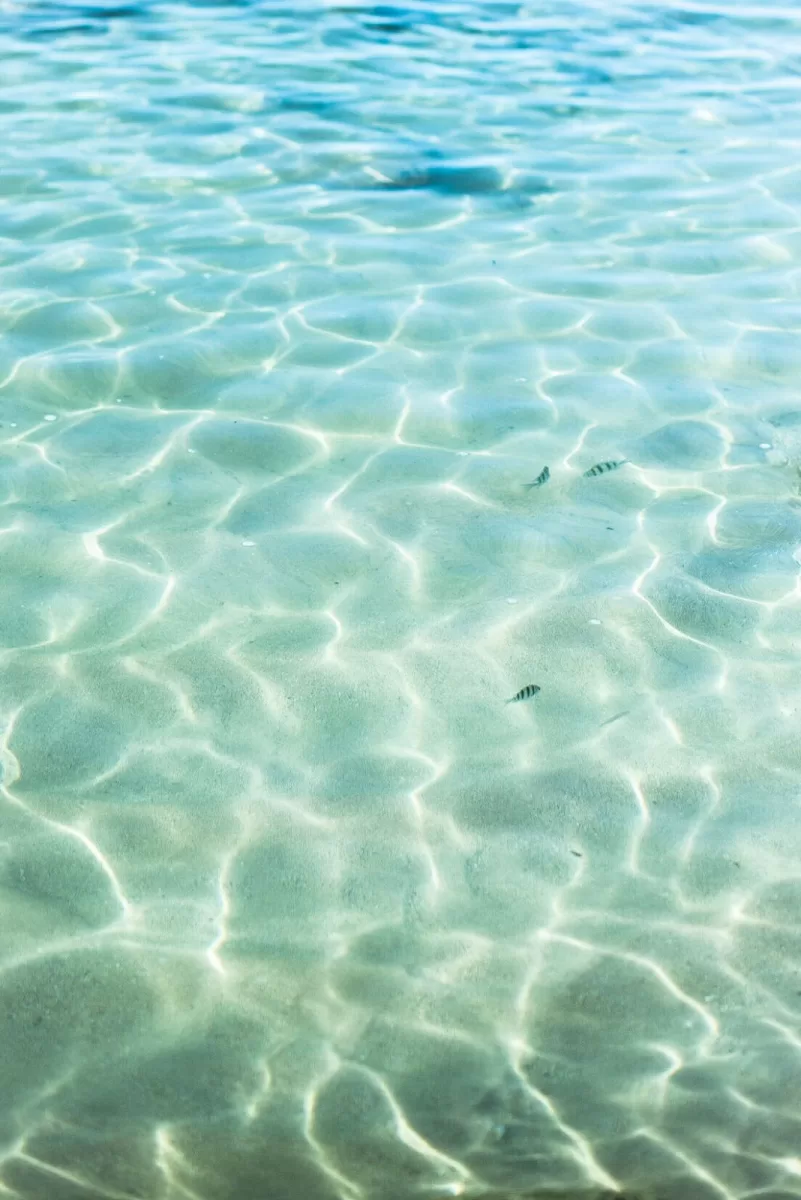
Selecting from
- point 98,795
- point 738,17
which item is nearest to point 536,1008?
point 98,795

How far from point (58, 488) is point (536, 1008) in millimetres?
2637

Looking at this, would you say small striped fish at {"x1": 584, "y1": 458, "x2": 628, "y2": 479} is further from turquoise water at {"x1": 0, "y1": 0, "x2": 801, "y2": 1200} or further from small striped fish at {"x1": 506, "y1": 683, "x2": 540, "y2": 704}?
small striped fish at {"x1": 506, "y1": 683, "x2": 540, "y2": 704}

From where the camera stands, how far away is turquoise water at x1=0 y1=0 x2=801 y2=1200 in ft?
8.35

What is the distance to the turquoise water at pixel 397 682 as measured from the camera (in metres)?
2.54

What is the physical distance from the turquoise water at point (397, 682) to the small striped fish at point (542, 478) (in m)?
0.04

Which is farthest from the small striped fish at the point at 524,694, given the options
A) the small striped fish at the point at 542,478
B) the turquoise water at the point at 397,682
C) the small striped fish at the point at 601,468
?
the small striped fish at the point at 601,468

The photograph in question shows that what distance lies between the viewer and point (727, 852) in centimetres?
313

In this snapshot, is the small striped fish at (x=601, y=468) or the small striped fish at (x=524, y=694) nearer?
the small striped fish at (x=524, y=694)

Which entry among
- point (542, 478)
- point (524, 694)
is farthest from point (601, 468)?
point (524, 694)

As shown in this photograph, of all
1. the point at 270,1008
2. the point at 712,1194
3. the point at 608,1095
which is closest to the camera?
the point at 712,1194

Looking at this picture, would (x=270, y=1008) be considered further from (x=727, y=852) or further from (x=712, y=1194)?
(x=727, y=852)

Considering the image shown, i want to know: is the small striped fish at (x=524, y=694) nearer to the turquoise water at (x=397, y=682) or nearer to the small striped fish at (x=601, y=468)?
the turquoise water at (x=397, y=682)

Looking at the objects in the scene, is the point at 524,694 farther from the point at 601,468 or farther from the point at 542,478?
the point at 601,468

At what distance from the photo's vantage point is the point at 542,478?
4.60 meters
